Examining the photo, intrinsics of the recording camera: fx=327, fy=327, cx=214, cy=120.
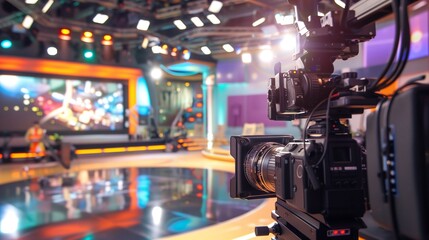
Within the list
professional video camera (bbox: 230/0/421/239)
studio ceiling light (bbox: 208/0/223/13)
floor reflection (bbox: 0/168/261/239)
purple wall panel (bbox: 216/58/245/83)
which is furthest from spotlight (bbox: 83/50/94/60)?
professional video camera (bbox: 230/0/421/239)

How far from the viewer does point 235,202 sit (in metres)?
4.21

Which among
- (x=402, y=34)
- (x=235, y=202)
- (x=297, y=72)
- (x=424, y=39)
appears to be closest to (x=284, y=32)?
(x=424, y=39)

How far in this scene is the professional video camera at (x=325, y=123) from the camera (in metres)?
0.99

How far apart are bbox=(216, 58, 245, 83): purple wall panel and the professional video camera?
991cm

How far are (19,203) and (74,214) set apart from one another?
104 cm

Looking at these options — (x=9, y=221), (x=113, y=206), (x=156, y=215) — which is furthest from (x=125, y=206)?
(x=9, y=221)

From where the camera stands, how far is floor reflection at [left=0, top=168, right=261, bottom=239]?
3.10 m

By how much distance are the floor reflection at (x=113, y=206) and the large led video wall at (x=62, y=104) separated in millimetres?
4678

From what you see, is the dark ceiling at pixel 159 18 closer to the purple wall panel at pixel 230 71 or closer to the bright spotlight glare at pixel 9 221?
the purple wall panel at pixel 230 71

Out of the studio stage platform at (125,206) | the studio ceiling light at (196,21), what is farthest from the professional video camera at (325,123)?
the studio ceiling light at (196,21)

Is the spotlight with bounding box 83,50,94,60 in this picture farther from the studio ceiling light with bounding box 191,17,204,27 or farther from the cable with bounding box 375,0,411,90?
the cable with bounding box 375,0,411,90

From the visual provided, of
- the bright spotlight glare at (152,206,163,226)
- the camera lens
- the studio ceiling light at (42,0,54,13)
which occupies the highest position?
the studio ceiling light at (42,0,54,13)

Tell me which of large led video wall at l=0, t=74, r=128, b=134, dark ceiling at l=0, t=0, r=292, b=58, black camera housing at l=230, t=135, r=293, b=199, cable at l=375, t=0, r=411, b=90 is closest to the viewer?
cable at l=375, t=0, r=411, b=90

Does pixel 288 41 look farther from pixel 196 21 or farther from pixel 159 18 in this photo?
pixel 159 18
